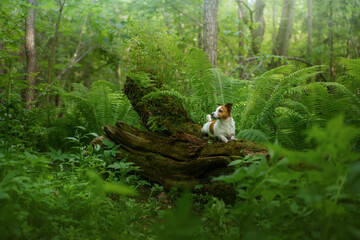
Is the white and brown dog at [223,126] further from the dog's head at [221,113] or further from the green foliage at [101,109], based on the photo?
the green foliage at [101,109]

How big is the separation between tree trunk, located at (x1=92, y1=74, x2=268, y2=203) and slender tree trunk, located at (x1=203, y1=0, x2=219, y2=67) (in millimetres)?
2159

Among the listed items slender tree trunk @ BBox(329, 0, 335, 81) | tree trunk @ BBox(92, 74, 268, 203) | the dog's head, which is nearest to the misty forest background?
tree trunk @ BBox(92, 74, 268, 203)

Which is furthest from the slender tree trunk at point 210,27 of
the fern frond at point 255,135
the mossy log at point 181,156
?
the mossy log at point 181,156

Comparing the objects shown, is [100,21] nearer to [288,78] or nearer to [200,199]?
[288,78]

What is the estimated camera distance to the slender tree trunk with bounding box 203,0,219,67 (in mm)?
5414

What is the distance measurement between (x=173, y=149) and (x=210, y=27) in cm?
337

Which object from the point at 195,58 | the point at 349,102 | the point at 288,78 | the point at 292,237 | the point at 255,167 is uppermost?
the point at 195,58

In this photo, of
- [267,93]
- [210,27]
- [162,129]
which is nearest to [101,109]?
[162,129]

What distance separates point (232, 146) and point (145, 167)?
3.68ft

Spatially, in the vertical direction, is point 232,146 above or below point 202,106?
below

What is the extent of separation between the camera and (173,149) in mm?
3152

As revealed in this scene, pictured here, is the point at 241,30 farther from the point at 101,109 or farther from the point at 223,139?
the point at 223,139

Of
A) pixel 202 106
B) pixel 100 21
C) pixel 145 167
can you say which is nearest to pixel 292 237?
pixel 145 167

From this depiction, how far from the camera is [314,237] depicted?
5.07 feet
